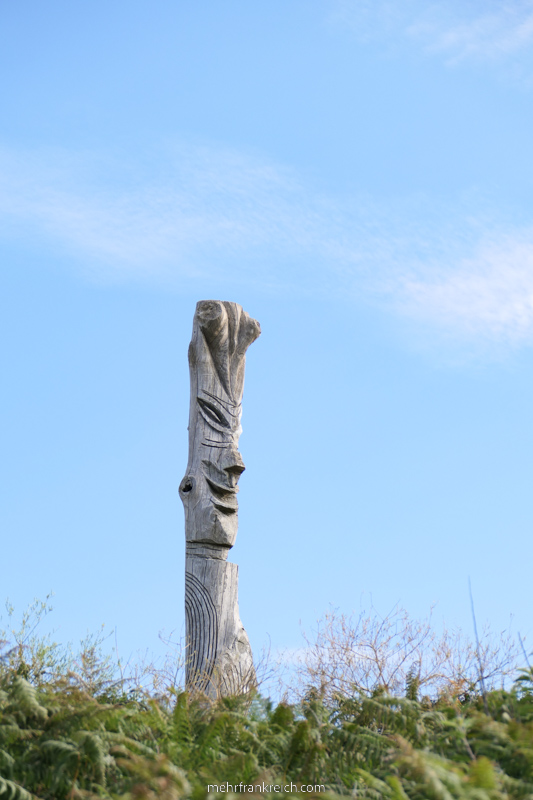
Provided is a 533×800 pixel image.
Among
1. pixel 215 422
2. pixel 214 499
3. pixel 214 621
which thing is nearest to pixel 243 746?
pixel 214 621

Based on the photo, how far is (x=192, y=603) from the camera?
284 inches

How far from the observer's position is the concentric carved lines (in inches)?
277

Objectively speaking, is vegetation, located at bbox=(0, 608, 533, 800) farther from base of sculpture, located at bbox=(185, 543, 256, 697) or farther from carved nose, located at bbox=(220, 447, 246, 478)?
carved nose, located at bbox=(220, 447, 246, 478)

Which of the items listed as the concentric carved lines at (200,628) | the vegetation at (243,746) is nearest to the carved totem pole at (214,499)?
the concentric carved lines at (200,628)

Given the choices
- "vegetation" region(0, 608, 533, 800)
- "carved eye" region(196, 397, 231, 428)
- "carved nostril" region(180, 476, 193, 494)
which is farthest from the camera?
"carved eye" region(196, 397, 231, 428)

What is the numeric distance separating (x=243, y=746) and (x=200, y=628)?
2.92 meters

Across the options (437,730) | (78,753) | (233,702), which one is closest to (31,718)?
(78,753)

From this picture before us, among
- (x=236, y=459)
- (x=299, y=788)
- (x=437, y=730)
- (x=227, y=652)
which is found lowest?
(x=299, y=788)

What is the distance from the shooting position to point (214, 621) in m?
7.12

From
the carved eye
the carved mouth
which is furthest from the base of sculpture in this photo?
the carved eye

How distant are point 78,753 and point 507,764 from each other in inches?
81.2

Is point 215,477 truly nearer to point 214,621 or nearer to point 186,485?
point 186,485

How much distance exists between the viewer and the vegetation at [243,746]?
3371mm

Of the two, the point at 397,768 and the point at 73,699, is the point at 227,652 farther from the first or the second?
the point at 397,768
